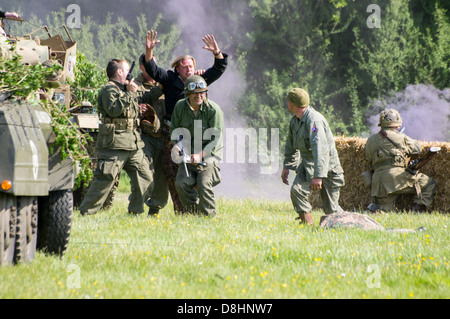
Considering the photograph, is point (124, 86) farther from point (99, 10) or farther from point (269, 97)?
point (99, 10)

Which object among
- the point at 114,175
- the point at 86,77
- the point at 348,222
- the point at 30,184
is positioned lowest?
the point at 348,222

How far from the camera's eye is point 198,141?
27.7 feet

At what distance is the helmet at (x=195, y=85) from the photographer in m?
8.21

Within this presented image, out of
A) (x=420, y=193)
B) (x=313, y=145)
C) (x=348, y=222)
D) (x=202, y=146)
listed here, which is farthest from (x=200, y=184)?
(x=420, y=193)

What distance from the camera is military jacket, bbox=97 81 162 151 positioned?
8352 millimetres

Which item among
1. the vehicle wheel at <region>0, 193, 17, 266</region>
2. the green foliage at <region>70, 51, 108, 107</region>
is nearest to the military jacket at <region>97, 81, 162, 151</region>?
the vehicle wheel at <region>0, 193, 17, 266</region>

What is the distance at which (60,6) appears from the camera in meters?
27.1

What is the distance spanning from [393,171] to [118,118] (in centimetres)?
445

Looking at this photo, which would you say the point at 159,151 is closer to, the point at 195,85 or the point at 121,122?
the point at 121,122

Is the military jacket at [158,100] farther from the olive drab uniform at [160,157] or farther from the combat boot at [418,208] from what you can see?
the combat boot at [418,208]

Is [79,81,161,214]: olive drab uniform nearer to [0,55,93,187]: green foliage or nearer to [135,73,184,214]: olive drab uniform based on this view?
[135,73,184,214]: olive drab uniform

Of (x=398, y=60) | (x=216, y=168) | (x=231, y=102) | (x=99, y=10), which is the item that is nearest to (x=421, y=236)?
(x=216, y=168)

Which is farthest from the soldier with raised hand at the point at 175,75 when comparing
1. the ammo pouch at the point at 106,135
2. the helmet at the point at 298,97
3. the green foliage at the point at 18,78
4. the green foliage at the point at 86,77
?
the green foliage at the point at 86,77

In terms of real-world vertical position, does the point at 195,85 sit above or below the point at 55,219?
above
